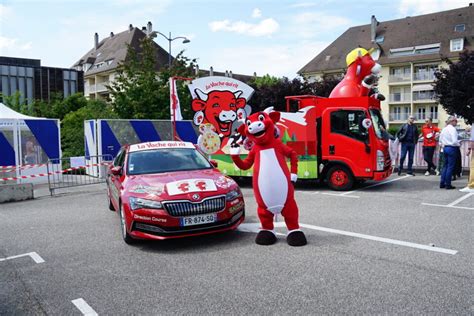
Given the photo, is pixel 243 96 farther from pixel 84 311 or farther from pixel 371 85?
pixel 84 311

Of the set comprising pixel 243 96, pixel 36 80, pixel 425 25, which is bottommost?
pixel 243 96

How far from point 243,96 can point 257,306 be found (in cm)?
846

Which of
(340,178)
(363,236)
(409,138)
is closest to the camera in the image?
(363,236)

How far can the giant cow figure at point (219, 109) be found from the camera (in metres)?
11.4

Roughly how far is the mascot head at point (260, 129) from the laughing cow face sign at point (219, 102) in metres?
4.94

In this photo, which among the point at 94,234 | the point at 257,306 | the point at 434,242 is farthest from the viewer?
the point at 94,234

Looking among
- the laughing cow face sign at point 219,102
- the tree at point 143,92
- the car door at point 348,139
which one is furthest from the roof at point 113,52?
the car door at point 348,139

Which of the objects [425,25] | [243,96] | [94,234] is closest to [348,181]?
[243,96]

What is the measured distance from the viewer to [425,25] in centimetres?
5678

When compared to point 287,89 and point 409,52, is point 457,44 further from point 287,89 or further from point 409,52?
point 287,89

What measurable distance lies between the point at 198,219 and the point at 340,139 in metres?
6.37

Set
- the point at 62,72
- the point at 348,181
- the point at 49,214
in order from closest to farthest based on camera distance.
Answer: the point at 49,214 < the point at 348,181 < the point at 62,72

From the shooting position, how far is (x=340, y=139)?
11.3m

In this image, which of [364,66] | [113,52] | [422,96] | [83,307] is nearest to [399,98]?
[422,96]
